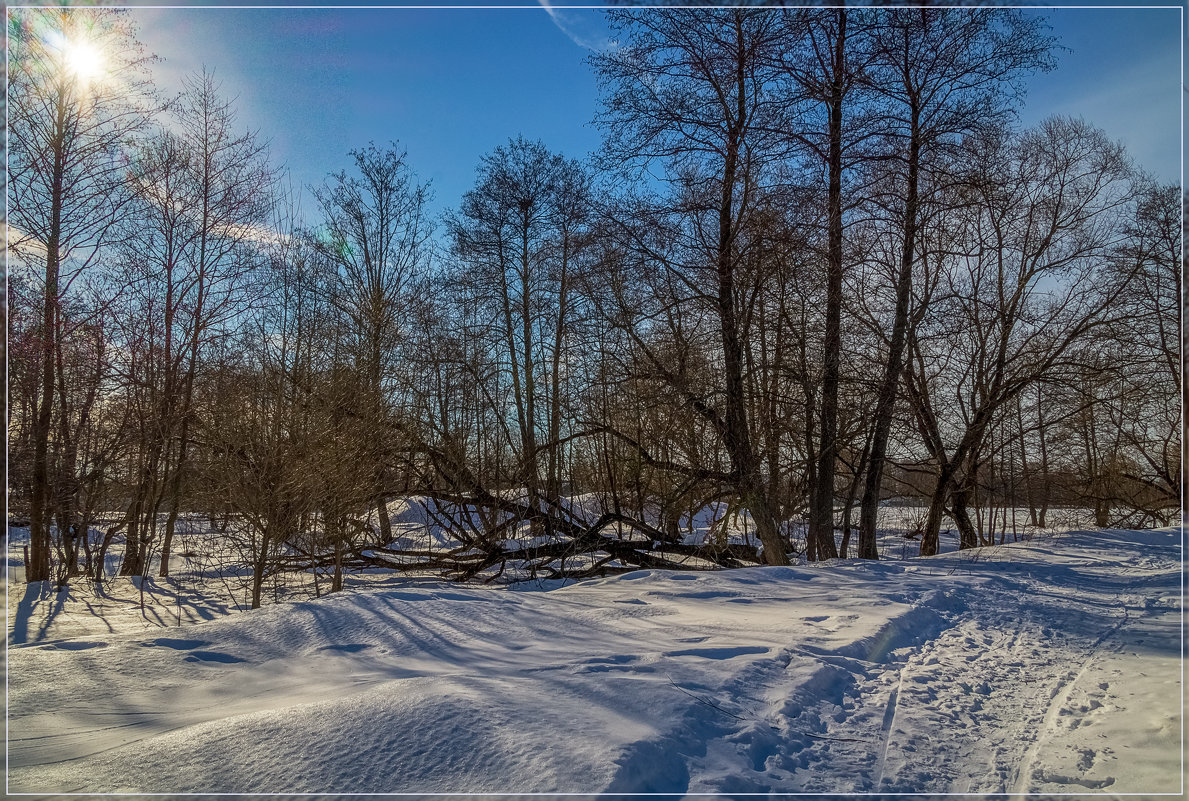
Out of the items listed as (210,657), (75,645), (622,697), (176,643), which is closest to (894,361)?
(622,697)

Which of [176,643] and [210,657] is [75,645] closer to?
[176,643]

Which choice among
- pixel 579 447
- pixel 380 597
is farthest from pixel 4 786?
pixel 579 447

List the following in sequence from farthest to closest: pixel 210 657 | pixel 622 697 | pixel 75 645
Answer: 1. pixel 75 645
2. pixel 210 657
3. pixel 622 697

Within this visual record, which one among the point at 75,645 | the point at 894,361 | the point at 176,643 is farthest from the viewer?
the point at 894,361

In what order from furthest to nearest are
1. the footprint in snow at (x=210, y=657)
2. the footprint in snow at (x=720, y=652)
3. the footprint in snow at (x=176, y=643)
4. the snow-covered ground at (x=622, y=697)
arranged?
1. the footprint in snow at (x=176, y=643)
2. the footprint in snow at (x=210, y=657)
3. the footprint in snow at (x=720, y=652)
4. the snow-covered ground at (x=622, y=697)

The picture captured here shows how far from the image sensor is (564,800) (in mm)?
2379

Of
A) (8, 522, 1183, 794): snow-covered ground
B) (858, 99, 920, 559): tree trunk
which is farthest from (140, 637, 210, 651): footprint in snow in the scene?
(858, 99, 920, 559): tree trunk

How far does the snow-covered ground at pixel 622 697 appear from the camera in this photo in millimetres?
2729

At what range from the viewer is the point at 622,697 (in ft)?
11.2

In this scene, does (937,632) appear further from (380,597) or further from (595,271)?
(595,271)

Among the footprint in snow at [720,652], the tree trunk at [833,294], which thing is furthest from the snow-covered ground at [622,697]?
the tree trunk at [833,294]

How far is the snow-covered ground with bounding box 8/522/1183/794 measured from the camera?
8.95 ft

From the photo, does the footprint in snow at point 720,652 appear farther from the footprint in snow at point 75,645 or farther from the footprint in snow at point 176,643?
the footprint in snow at point 75,645

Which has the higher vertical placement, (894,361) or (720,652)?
(894,361)
